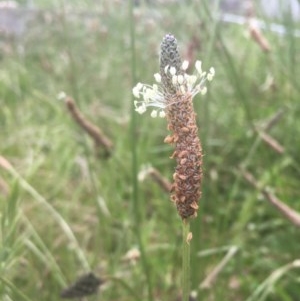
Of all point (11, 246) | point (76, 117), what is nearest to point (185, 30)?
point (76, 117)

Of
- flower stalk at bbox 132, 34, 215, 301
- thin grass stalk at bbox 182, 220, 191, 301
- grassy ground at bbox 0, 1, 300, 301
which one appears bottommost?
grassy ground at bbox 0, 1, 300, 301

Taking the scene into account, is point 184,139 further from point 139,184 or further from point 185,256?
point 139,184

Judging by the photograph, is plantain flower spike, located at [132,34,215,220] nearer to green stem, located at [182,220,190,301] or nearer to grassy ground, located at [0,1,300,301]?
green stem, located at [182,220,190,301]

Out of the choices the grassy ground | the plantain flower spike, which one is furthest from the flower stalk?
the grassy ground

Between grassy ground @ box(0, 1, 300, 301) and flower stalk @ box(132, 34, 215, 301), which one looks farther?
grassy ground @ box(0, 1, 300, 301)

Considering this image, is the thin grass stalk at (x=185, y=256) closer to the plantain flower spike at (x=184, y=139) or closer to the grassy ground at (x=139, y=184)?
the plantain flower spike at (x=184, y=139)

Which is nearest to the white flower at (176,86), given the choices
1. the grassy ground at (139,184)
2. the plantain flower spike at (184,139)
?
the plantain flower spike at (184,139)

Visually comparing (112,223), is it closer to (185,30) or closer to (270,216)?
(270,216)

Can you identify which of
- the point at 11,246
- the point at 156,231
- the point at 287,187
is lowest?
the point at 156,231

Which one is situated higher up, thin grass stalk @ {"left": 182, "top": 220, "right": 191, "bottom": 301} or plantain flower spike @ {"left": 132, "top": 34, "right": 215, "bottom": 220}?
plantain flower spike @ {"left": 132, "top": 34, "right": 215, "bottom": 220}
